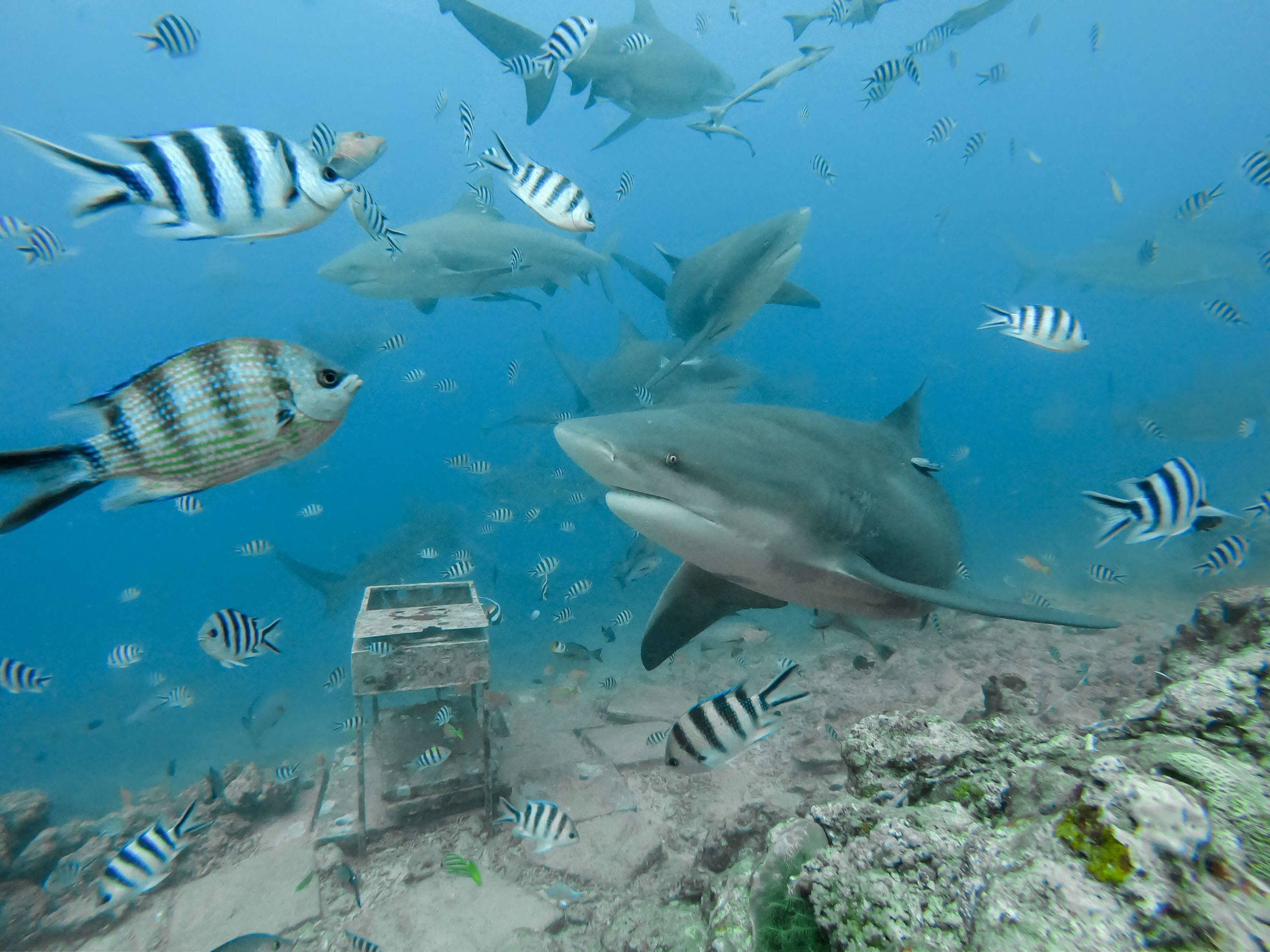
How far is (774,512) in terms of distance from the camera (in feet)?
10.2

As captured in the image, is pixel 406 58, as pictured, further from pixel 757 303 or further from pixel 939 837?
pixel 939 837

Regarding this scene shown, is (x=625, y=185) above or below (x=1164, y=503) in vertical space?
above

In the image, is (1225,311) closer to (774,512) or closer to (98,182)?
(774,512)

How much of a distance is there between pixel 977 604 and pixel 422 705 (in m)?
7.52

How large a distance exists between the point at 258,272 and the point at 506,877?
111245 mm

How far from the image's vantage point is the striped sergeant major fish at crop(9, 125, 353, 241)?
64.8 inches

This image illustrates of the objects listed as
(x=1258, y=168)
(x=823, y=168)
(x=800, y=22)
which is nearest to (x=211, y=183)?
(x=823, y=168)

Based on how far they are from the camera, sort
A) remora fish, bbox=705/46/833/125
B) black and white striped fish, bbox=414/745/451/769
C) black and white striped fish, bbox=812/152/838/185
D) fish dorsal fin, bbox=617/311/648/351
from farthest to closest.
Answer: fish dorsal fin, bbox=617/311/648/351
black and white striped fish, bbox=812/152/838/185
remora fish, bbox=705/46/833/125
black and white striped fish, bbox=414/745/451/769

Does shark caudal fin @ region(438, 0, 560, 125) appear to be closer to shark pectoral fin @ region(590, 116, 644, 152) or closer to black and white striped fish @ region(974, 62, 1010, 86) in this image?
shark pectoral fin @ region(590, 116, 644, 152)

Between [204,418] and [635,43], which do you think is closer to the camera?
[204,418]

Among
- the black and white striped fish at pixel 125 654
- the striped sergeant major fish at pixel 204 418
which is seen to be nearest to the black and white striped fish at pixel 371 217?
the striped sergeant major fish at pixel 204 418

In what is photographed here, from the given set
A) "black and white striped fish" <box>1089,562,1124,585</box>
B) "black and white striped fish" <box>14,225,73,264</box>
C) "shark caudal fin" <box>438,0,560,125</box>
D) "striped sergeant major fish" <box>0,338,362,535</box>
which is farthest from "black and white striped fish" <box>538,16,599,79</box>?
"black and white striped fish" <box>1089,562,1124,585</box>

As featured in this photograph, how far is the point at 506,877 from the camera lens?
5.84m

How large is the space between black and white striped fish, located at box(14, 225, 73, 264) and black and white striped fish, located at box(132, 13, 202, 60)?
123 inches
